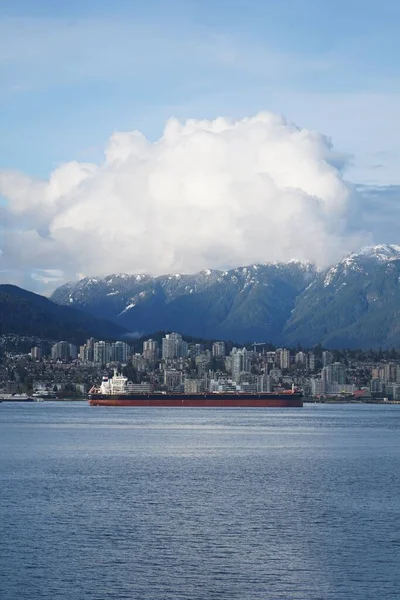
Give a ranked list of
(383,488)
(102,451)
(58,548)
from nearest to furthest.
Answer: (58,548) < (383,488) < (102,451)

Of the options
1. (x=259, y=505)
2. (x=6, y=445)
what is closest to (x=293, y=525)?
(x=259, y=505)

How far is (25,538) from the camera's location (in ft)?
131

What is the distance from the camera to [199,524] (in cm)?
4331

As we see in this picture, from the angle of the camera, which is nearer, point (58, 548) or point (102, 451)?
point (58, 548)

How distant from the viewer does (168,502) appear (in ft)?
163

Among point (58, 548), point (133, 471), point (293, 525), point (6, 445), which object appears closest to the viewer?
point (58, 548)

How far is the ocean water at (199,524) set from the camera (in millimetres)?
33250

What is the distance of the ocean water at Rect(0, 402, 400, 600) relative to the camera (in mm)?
33250

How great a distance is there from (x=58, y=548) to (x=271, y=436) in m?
63.7

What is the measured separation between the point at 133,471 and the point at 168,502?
14.7 meters

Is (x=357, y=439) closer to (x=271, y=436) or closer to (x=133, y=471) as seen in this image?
(x=271, y=436)

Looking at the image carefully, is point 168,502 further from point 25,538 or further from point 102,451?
point 102,451

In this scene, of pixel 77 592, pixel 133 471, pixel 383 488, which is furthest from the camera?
pixel 133 471

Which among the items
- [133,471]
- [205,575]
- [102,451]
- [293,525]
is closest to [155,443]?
[102,451]
